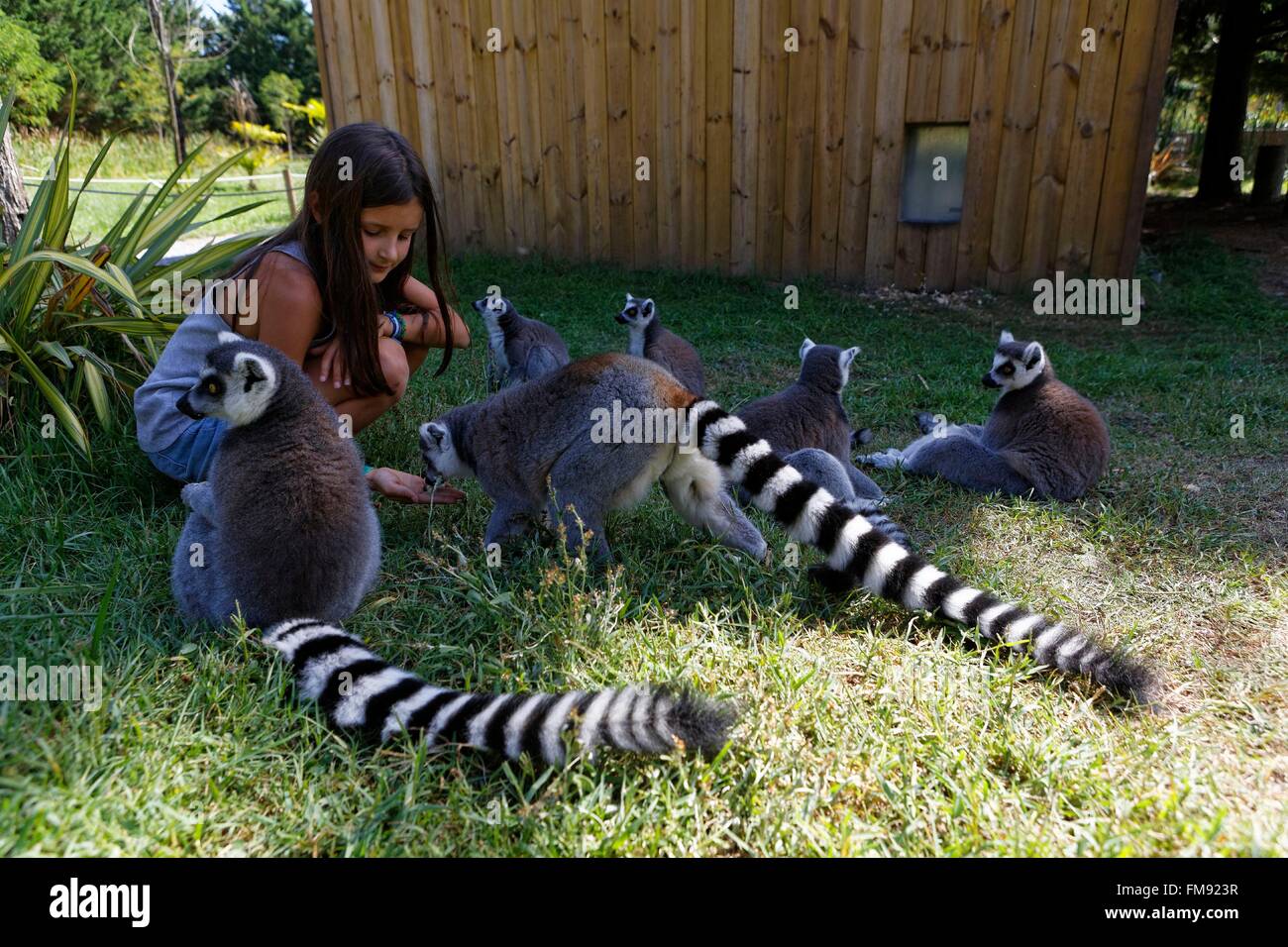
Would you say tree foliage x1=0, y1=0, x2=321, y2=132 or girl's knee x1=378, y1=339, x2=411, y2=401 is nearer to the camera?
girl's knee x1=378, y1=339, x2=411, y2=401

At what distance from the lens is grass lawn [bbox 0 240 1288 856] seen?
1.91 meters

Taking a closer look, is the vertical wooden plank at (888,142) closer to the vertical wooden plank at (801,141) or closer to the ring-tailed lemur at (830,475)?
the vertical wooden plank at (801,141)

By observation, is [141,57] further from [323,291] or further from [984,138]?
[323,291]

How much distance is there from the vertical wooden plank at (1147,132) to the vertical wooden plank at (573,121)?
17.4 feet

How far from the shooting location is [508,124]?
29.9 ft

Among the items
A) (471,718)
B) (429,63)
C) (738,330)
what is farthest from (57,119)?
(471,718)

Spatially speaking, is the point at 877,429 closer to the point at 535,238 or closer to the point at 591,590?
the point at 591,590

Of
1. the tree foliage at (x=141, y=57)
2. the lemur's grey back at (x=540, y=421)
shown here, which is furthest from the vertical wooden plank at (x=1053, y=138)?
the tree foliage at (x=141, y=57)

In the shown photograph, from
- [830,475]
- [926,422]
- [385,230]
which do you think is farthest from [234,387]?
[926,422]

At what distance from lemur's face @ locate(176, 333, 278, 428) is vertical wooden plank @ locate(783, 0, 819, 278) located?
6.68 metres

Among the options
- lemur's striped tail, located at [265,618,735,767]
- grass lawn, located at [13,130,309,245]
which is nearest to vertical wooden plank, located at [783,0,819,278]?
grass lawn, located at [13,130,309,245]

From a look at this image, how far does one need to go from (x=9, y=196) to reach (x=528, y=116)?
5216mm

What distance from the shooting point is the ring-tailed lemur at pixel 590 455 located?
3.14m

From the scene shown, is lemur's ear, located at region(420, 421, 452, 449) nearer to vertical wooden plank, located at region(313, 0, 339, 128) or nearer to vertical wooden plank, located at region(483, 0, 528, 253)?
vertical wooden plank, located at region(483, 0, 528, 253)
